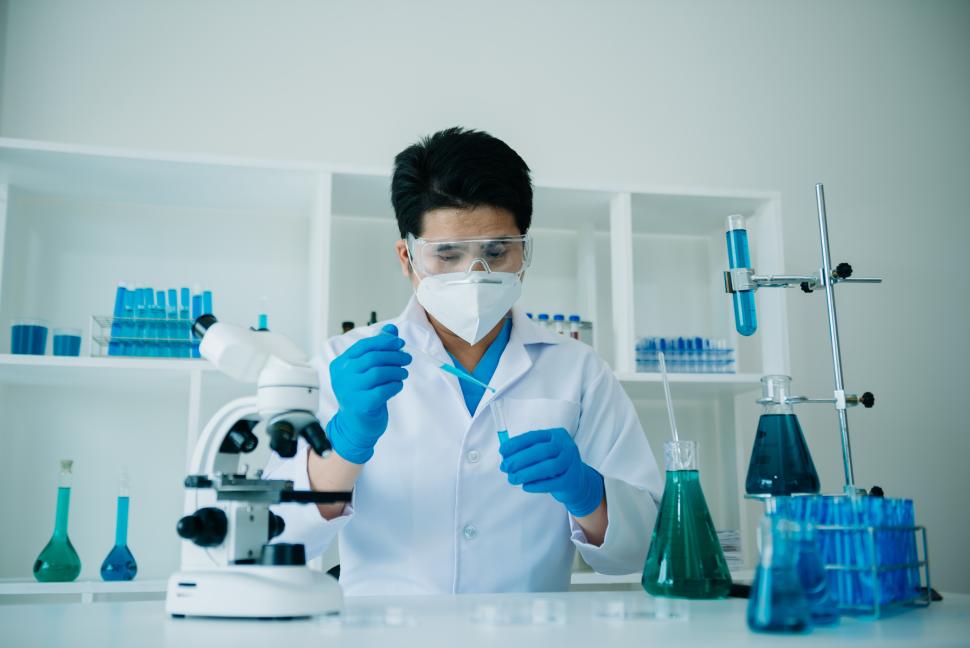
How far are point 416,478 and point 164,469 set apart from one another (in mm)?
1240

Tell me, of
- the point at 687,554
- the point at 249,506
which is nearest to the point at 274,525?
the point at 249,506

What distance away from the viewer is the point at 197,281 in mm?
2559

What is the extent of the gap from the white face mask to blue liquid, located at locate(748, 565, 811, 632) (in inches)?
33.9

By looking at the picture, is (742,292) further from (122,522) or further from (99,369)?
(122,522)

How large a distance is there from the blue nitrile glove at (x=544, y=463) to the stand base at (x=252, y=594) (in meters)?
0.39

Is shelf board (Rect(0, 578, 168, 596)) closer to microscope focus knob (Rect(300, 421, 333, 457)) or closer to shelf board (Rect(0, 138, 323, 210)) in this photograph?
shelf board (Rect(0, 138, 323, 210))

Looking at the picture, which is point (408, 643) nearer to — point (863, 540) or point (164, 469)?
point (863, 540)

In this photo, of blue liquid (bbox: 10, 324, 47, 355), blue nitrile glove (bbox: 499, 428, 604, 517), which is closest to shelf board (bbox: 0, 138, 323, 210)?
blue liquid (bbox: 10, 324, 47, 355)

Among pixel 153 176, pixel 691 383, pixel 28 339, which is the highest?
pixel 153 176

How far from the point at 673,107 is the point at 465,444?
1929mm

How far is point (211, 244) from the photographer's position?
2.59m

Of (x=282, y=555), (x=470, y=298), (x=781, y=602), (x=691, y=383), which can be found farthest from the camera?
(x=691, y=383)

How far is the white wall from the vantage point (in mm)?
2633

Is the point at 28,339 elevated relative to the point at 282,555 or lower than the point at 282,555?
elevated
